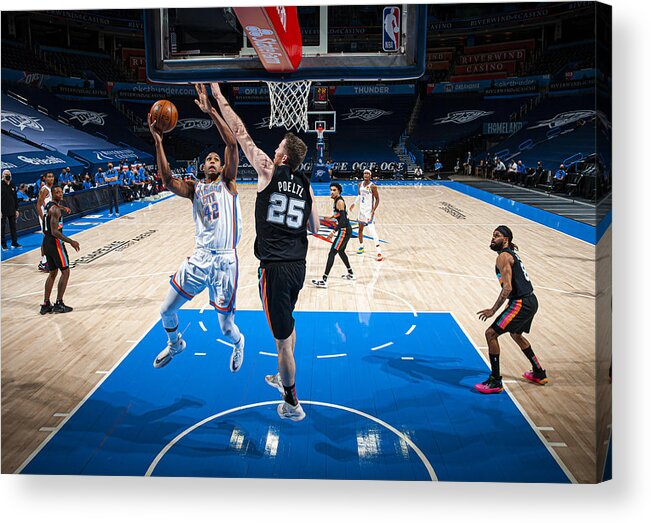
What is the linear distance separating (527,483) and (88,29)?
8248mm

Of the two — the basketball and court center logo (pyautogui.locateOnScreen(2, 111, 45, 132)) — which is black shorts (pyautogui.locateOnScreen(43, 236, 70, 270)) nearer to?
the basketball

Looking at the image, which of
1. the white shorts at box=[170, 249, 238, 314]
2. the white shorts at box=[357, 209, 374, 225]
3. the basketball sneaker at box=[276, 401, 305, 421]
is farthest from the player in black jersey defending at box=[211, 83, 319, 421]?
the white shorts at box=[357, 209, 374, 225]

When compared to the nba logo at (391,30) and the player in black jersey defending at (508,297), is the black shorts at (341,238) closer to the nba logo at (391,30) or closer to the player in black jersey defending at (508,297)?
the player in black jersey defending at (508,297)

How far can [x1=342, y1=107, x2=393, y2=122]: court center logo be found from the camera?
36.8 ft

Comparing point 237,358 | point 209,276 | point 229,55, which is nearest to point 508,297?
point 237,358

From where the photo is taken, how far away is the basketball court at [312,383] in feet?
15.9

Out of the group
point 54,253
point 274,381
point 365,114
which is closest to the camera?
point 274,381

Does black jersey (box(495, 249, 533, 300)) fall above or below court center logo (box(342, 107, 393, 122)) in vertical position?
below

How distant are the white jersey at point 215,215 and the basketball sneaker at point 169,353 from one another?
3.48ft

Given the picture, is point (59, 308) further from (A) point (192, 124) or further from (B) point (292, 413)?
(B) point (292, 413)

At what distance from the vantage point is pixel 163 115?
16.5 feet

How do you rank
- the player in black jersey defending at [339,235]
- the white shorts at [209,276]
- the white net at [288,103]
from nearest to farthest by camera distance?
the white shorts at [209,276] < the white net at [288,103] < the player in black jersey defending at [339,235]

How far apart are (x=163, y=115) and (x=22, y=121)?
13563 millimetres

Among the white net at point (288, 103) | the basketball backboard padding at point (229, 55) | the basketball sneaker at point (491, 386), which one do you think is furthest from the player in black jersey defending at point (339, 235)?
the basketball sneaker at point (491, 386)
